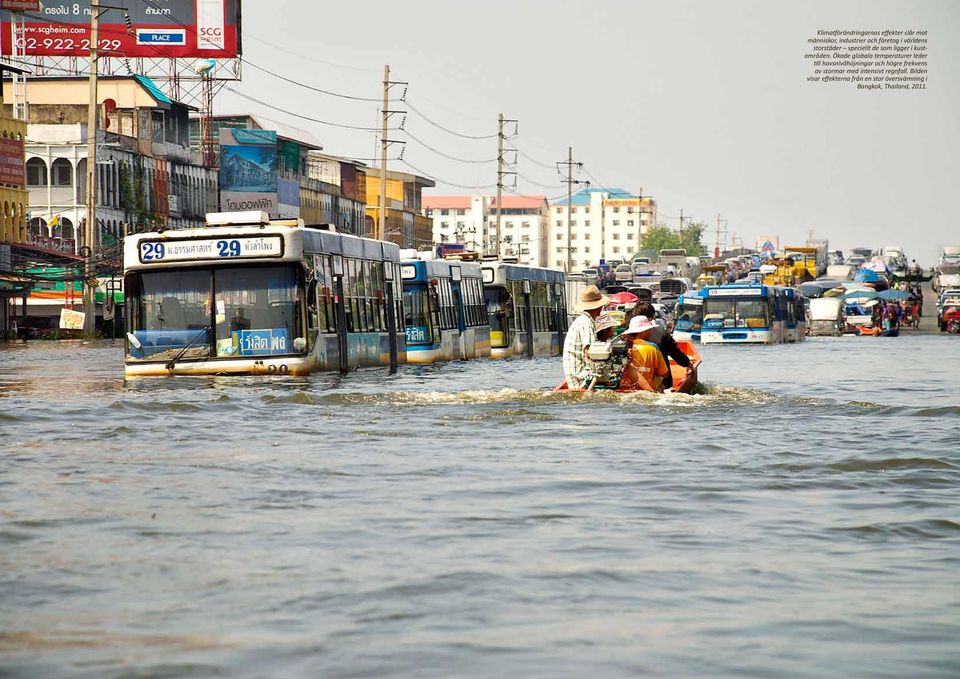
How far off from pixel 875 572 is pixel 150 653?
12.4 feet

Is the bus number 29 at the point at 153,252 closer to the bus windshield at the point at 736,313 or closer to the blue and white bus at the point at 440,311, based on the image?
the blue and white bus at the point at 440,311

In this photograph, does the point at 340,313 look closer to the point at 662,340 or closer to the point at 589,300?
the point at 589,300

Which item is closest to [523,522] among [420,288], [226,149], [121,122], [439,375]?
[439,375]

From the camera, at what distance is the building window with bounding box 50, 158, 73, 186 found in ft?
280

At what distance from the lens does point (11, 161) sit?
74312mm

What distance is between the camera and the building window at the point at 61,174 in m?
85.3

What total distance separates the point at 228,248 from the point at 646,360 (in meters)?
6.35

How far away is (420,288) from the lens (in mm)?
37781

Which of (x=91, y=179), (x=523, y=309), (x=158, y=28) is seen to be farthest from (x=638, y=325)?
(x=158, y=28)

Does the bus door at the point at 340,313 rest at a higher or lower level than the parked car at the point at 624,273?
lower

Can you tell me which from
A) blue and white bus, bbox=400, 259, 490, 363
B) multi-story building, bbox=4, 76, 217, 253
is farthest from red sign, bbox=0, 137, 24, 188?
blue and white bus, bbox=400, 259, 490, 363

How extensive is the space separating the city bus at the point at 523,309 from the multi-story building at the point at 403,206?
103874mm

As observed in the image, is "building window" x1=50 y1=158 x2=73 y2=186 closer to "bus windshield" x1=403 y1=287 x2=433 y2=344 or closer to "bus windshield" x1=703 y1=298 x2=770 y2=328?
"bus windshield" x1=703 y1=298 x2=770 y2=328

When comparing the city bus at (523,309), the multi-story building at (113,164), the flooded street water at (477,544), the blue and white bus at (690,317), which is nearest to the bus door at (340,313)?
the flooded street water at (477,544)
